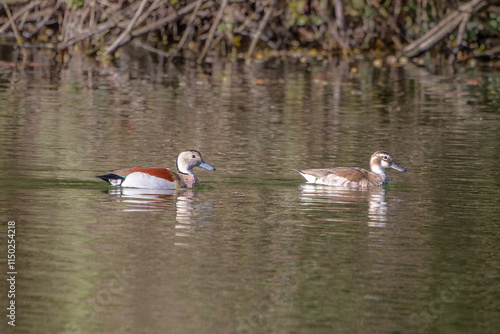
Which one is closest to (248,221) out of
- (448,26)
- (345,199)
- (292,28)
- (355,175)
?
(345,199)

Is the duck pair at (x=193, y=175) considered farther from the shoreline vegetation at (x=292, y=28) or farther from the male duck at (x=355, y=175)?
the shoreline vegetation at (x=292, y=28)

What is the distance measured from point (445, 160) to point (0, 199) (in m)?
5.02

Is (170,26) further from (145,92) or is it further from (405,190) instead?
(405,190)

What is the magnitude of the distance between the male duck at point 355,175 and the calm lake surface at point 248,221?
0.32 feet

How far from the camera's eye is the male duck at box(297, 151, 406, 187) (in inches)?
416

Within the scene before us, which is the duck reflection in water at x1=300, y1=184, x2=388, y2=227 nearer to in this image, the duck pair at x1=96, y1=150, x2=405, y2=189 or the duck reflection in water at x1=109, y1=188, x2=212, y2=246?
the duck pair at x1=96, y1=150, x2=405, y2=189

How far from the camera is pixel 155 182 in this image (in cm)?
1012

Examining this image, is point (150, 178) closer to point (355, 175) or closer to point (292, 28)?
point (355, 175)

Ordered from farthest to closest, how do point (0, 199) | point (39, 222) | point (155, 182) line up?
point (155, 182) → point (0, 199) → point (39, 222)

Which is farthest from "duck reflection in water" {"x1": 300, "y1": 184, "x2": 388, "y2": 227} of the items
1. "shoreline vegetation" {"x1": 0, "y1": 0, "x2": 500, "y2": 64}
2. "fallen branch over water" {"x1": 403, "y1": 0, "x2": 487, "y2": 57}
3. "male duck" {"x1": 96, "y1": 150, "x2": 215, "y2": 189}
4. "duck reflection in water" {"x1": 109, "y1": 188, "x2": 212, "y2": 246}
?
"fallen branch over water" {"x1": 403, "y1": 0, "x2": 487, "y2": 57}

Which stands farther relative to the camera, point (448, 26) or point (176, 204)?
point (448, 26)

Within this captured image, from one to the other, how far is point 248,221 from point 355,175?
87.8 inches

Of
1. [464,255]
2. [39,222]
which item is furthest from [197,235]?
[464,255]

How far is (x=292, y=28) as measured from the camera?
30.4 metres
